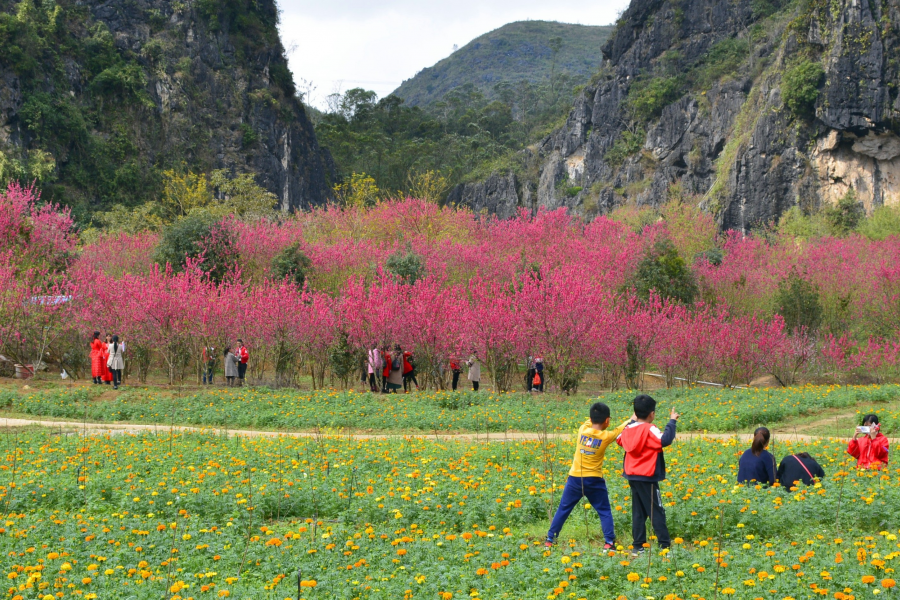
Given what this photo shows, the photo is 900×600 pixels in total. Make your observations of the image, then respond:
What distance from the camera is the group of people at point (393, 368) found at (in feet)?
72.2

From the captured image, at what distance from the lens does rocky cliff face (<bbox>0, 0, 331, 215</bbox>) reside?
54344mm

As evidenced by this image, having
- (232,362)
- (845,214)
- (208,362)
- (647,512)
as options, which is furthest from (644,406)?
(845,214)

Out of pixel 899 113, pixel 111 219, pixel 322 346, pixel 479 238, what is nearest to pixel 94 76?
pixel 111 219

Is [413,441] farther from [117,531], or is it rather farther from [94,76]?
[94,76]

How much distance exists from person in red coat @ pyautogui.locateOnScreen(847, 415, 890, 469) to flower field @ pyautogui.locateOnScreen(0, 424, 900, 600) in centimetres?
29

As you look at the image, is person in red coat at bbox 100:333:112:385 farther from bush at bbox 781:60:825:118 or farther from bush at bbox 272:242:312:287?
bush at bbox 781:60:825:118

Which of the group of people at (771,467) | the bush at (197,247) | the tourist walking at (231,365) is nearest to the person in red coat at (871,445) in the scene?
the group of people at (771,467)

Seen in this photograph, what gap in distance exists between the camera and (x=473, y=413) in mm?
17219

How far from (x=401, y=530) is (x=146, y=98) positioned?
65112mm

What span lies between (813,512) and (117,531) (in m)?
6.95

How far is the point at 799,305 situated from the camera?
28312 millimetres

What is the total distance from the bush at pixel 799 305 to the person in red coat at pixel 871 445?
1963 cm

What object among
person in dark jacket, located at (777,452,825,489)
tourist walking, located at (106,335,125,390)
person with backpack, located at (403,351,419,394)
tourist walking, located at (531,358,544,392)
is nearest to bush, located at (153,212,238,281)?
tourist walking, located at (106,335,125,390)

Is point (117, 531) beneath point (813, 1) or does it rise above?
beneath
